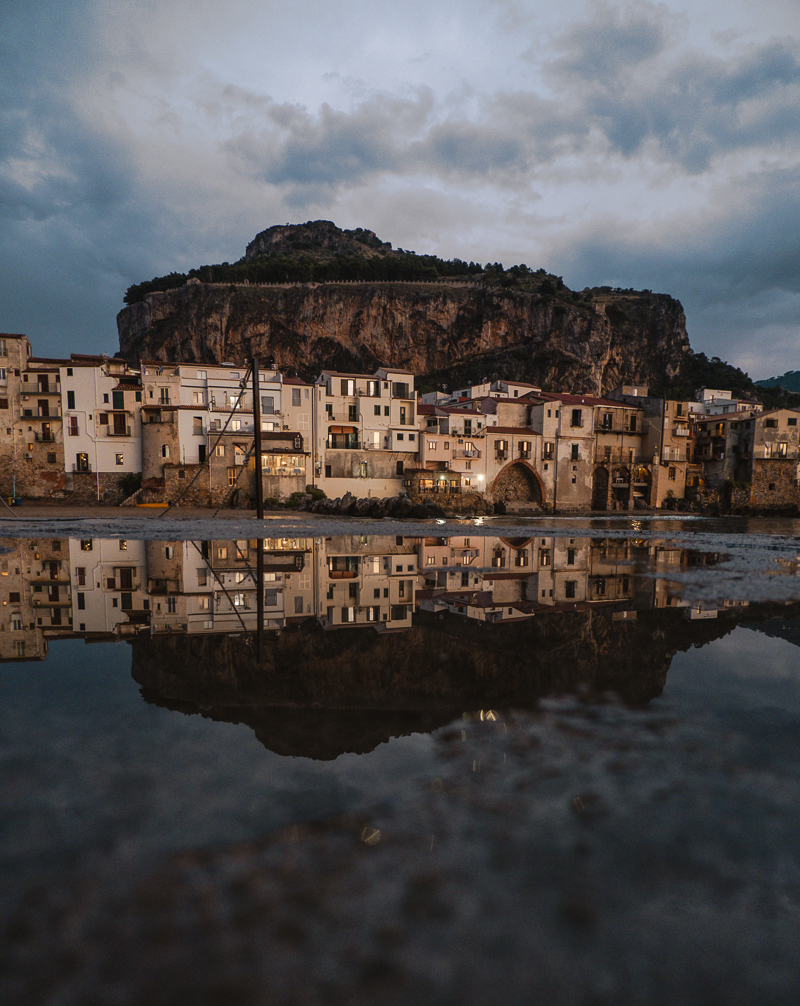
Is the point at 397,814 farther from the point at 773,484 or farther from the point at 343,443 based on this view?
the point at 773,484

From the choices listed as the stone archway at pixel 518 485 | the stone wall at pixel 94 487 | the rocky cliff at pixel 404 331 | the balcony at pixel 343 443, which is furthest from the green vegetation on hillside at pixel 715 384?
the stone wall at pixel 94 487

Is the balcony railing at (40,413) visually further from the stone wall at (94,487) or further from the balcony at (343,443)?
the balcony at (343,443)

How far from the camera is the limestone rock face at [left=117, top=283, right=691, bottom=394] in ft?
373

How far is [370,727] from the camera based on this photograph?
3.94m

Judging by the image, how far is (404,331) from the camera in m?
118

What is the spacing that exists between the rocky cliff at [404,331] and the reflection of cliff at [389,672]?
368 feet

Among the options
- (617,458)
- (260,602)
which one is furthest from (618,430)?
(260,602)

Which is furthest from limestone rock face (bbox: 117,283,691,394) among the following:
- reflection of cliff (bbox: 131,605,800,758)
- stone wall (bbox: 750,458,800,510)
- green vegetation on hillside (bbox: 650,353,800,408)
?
reflection of cliff (bbox: 131,605,800,758)

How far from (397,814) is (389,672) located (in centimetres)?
233

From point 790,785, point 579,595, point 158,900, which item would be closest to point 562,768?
point 790,785

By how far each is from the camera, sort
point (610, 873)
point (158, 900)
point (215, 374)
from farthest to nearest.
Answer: point (215, 374) → point (610, 873) → point (158, 900)

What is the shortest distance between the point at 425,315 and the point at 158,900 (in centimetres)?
12403

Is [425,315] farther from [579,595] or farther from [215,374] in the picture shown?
[579,595]

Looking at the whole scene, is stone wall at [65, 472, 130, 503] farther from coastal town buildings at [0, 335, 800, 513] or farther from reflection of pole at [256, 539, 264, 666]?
reflection of pole at [256, 539, 264, 666]
